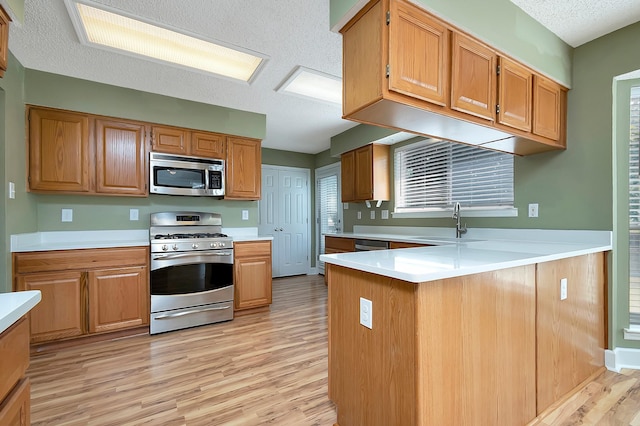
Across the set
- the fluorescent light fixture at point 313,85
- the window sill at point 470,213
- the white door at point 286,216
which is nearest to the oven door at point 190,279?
the fluorescent light fixture at point 313,85

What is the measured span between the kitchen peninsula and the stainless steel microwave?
2.49 m

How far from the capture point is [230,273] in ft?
11.1

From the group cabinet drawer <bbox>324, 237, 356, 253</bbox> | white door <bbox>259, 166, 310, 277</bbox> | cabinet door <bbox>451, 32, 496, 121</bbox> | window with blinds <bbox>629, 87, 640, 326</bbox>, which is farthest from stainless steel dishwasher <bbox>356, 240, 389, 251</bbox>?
white door <bbox>259, 166, 310, 277</bbox>

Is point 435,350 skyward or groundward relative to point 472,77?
groundward

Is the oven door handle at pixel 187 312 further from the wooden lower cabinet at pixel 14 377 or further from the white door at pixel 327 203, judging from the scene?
the white door at pixel 327 203

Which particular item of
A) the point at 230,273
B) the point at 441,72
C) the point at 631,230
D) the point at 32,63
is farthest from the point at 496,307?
the point at 32,63

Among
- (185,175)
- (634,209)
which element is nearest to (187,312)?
(185,175)

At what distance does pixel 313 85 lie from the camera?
3.15 metres

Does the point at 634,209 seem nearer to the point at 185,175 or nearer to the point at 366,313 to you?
the point at 366,313

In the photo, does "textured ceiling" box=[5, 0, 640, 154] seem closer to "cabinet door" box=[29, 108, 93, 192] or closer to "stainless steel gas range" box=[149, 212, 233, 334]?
"cabinet door" box=[29, 108, 93, 192]

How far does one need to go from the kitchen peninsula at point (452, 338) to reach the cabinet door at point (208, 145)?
2.66 meters

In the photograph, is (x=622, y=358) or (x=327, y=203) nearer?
(x=622, y=358)

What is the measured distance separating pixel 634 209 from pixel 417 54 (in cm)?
220

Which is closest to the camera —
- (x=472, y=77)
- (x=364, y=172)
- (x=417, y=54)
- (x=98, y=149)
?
(x=417, y=54)
